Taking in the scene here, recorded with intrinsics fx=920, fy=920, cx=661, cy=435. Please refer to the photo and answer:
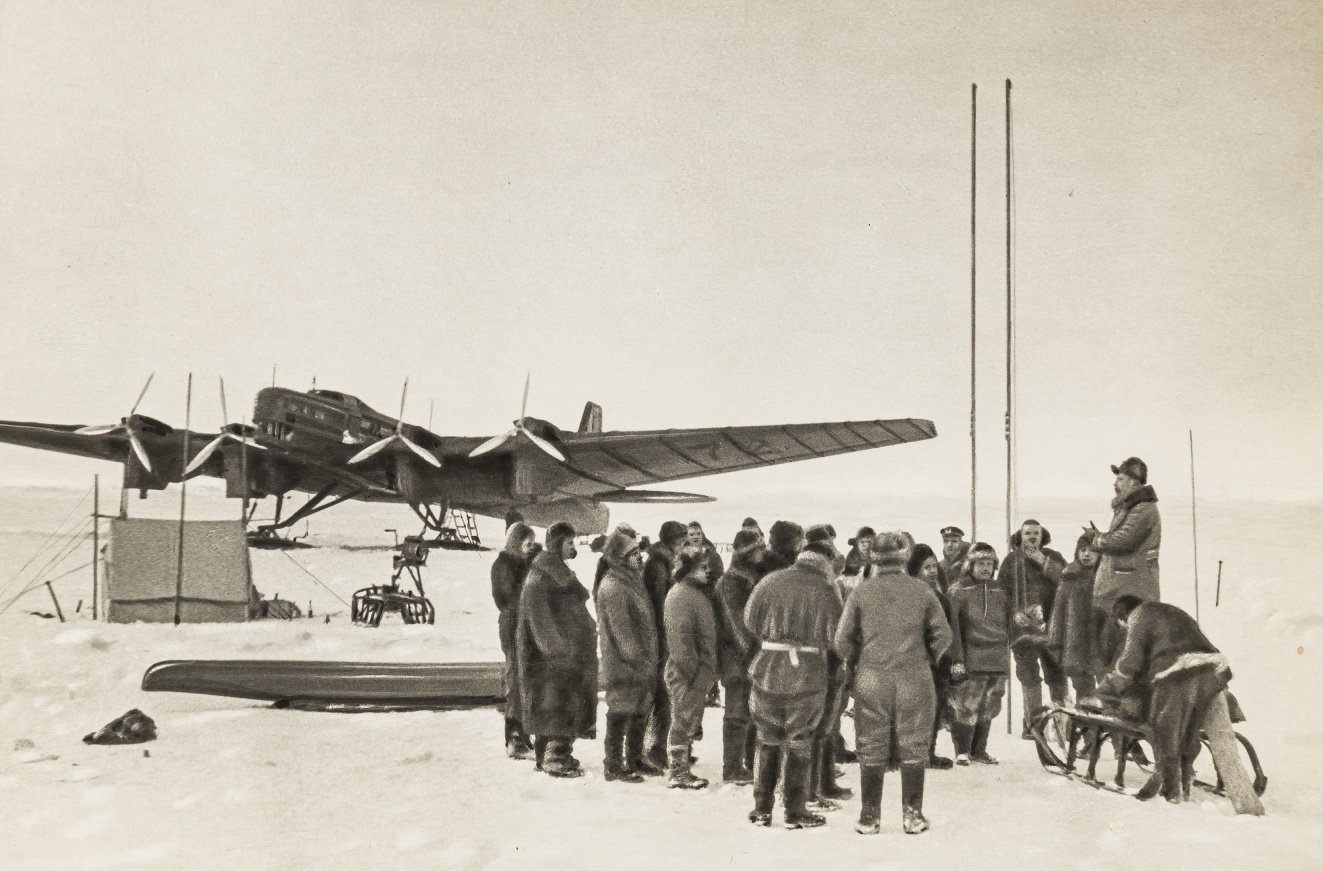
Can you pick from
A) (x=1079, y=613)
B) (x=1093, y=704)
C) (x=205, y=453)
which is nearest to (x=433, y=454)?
(x=205, y=453)

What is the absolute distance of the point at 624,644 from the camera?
5.66m

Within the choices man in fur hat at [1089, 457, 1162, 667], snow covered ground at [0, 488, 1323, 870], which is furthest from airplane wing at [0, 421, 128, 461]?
man in fur hat at [1089, 457, 1162, 667]

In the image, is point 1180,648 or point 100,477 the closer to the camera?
point 1180,648

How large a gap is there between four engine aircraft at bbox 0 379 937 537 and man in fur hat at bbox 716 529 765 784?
3.68 metres

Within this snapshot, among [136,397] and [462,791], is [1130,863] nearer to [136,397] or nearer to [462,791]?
[462,791]

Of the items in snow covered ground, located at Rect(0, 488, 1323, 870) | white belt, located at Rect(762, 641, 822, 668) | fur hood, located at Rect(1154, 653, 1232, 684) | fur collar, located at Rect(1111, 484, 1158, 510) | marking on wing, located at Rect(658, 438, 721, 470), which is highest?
marking on wing, located at Rect(658, 438, 721, 470)

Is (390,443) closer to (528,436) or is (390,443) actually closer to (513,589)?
(528,436)

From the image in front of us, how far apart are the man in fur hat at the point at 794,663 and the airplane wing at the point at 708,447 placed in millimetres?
4470

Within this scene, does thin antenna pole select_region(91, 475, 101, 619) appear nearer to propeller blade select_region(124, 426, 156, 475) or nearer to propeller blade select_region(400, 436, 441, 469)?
propeller blade select_region(124, 426, 156, 475)

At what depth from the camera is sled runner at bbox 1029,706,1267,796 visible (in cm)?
507

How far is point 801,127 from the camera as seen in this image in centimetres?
819

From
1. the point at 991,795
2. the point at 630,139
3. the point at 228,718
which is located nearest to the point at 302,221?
the point at 630,139

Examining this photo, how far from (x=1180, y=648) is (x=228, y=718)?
6.54 metres

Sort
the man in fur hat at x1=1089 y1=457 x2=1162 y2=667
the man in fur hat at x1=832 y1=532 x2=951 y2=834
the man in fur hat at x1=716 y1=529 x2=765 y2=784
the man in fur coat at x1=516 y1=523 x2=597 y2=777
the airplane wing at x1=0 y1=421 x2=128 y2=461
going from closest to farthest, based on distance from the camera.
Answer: the man in fur hat at x1=832 y1=532 x2=951 y2=834 → the man in fur hat at x1=716 y1=529 x2=765 y2=784 → the man in fur coat at x1=516 y1=523 x2=597 y2=777 → the man in fur hat at x1=1089 y1=457 x2=1162 y2=667 → the airplane wing at x1=0 y1=421 x2=128 y2=461
